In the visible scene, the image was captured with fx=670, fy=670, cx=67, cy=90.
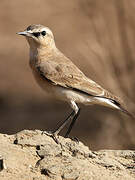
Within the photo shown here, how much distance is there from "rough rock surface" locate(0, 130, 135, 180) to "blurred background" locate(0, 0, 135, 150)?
3035 mm

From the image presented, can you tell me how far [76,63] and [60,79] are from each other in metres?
9.46

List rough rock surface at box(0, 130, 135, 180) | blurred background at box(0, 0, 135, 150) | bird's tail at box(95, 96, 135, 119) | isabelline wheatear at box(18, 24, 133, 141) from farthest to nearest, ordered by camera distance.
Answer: blurred background at box(0, 0, 135, 150) → bird's tail at box(95, 96, 135, 119) → isabelline wheatear at box(18, 24, 133, 141) → rough rock surface at box(0, 130, 135, 180)

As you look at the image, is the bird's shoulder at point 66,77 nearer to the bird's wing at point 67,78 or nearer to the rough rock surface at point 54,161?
the bird's wing at point 67,78

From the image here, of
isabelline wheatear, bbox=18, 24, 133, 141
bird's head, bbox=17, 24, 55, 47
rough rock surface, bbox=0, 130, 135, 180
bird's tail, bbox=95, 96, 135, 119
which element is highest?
bird's head, bbox=17, 24, 55, 47

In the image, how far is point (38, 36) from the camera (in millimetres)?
9828

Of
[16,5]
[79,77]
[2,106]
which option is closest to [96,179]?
[79,77]

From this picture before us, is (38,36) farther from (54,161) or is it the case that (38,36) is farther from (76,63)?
(76,63)

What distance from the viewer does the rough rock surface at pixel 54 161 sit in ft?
24.0

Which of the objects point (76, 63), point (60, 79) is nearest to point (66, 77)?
point (60, 79)

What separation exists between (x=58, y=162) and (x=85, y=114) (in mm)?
9441

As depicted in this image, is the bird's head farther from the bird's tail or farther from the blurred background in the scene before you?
the blurred background

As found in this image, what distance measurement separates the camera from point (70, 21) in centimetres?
2212

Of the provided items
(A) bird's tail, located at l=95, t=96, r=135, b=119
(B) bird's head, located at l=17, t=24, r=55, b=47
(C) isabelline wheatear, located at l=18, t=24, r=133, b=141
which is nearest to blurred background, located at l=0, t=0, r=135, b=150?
(A) bird's tail, located at l=95, t=96, r=135, b=119

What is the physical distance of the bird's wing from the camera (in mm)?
9484
